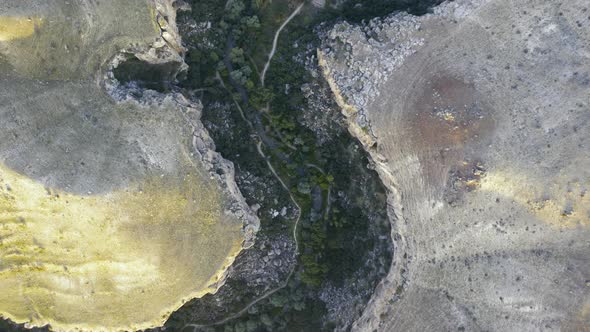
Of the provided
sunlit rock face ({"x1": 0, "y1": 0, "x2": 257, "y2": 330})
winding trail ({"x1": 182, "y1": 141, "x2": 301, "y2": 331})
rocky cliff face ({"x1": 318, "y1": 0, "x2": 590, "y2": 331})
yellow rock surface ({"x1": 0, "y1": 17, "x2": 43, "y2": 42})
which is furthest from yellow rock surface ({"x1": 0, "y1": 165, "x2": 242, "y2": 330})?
rocky cliff face ({"x1": 318, "y1": 0, "x2": 590, "y2": 331})

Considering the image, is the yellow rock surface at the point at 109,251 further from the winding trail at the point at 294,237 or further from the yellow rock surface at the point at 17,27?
the yellow rock surface at the point at 17,27

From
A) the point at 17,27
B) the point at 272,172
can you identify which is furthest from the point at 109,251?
the point at 17,27

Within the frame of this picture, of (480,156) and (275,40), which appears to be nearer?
→ (480,156)

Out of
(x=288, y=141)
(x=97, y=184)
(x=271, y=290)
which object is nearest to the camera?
(x=97, y=184)

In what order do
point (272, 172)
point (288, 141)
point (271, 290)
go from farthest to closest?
1. point (288, 141)
2. point (272, 172)
3. point (271, 290)

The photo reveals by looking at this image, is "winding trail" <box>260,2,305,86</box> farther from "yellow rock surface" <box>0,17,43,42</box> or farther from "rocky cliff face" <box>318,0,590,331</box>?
"yellow rock surface" <box>0,17,43,42</box>

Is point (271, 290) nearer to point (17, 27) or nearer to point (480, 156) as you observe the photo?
point (480, 156)

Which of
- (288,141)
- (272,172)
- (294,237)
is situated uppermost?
(288,141)

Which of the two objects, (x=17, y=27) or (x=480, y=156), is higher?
(x=17, y=27)
